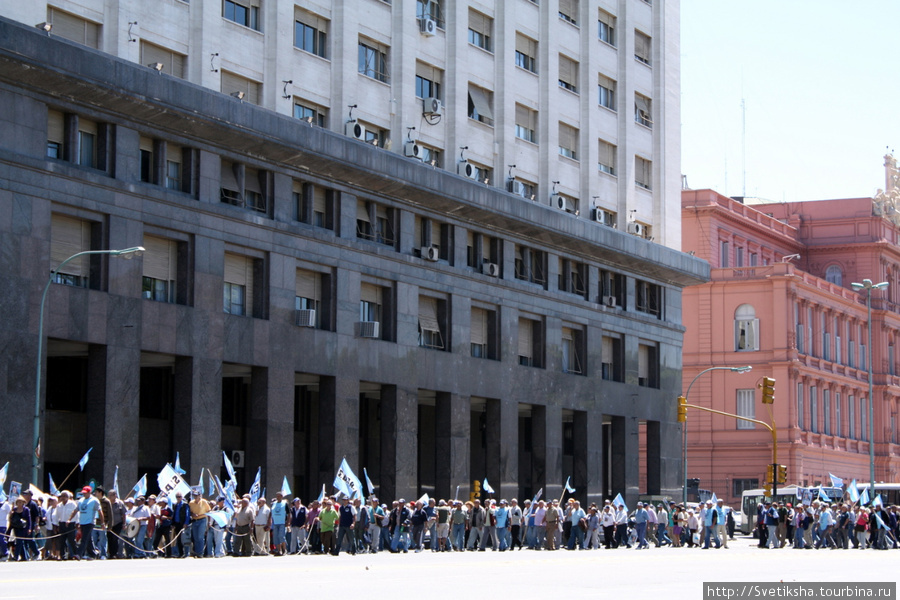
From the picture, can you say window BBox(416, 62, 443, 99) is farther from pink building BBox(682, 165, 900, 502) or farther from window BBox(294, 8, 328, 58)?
pink building BBox(682, 165, 900, 502)

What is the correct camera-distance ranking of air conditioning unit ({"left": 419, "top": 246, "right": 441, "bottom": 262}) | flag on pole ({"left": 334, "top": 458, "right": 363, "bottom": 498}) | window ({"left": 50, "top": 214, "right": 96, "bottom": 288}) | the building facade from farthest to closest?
air conditioning unit ({"left": 419, "top": 246, "right": 441, "bottom": 262}) → flag on pole ({"left": 334, "top": 458, "right": 363, "bottom": 498}) → window ({"left": 50, "top": 214, "right": 96, "bottom": 288}) → the building facade

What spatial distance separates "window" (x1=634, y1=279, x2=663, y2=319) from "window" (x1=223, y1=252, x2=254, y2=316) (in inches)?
850

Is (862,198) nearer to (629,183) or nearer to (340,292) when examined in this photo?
(629,183)

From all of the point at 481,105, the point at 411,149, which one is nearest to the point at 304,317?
the point at 411,149

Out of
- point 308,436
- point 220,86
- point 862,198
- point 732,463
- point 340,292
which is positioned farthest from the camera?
point 862,198

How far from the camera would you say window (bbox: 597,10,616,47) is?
57.7 metres

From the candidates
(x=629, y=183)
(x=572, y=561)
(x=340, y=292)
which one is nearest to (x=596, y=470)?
(x=629, y=183)

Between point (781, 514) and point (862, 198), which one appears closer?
point (781, 514)

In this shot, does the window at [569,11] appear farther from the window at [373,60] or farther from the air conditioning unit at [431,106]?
the window at [373,60]

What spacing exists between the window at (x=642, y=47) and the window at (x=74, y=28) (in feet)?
91.1

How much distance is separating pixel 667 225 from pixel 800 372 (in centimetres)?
2370

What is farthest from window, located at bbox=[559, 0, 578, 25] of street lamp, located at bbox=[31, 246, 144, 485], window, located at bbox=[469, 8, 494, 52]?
street lamp, located at bbox=[31, 246, 144, 485]

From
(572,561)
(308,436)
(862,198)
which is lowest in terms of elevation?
(572,561)

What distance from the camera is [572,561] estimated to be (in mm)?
33031
